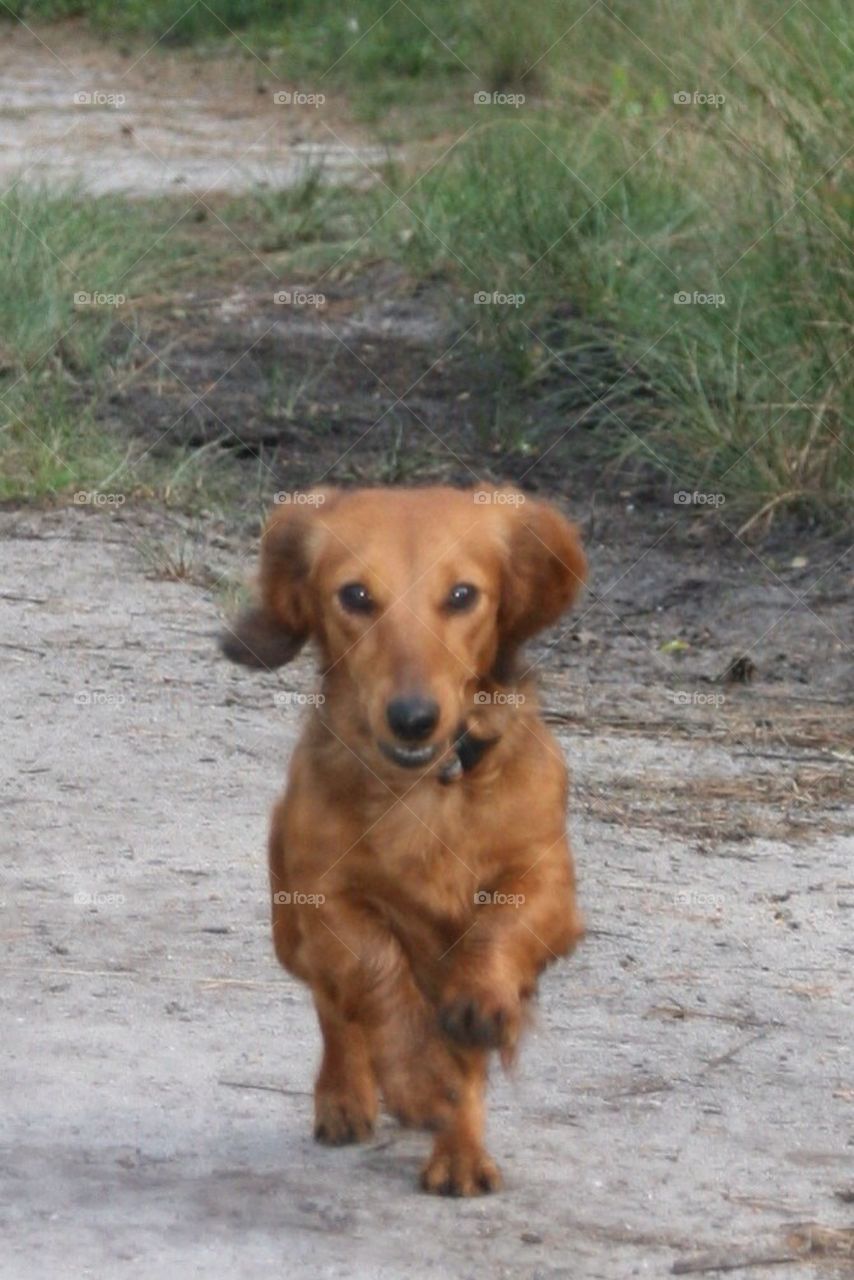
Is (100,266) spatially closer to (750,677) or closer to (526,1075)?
(750,677)

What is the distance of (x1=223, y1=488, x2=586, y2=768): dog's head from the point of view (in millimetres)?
3607

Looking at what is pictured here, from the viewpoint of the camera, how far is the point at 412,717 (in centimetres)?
353

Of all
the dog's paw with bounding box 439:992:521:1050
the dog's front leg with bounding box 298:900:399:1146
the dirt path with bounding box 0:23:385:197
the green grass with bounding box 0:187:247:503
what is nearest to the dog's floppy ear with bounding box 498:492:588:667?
the dog's front leg with bounding box 298:900:399:1146

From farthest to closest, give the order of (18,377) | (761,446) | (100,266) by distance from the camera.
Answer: (100,266), (18,377), (761,446)

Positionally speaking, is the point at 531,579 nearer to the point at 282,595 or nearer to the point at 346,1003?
the point at 282,595

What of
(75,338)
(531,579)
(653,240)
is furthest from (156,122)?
(531,579)

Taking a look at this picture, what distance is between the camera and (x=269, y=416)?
9.21 meters

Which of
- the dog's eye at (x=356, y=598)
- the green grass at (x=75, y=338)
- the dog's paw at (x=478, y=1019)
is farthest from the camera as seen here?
the green grass at (x=75, y=338)

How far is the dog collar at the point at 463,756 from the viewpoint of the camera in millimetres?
3768

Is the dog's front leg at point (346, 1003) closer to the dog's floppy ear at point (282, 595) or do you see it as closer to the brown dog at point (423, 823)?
the brown dog at point (423, 823)

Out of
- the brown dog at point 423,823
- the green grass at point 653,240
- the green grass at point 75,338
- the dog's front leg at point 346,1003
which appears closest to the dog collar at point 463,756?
the brown dog at point 423,823

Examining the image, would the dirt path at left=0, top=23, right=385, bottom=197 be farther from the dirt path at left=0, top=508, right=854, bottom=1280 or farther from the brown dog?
the brown dog

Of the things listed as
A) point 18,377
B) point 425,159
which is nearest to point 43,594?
point 18,377

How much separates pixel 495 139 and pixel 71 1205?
7.47 metres
